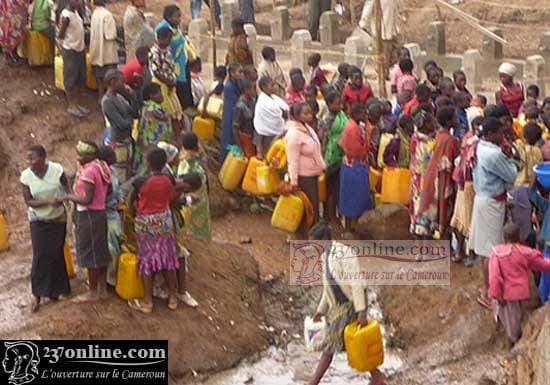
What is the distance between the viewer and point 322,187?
46.7 feet

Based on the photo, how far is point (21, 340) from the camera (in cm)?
1156

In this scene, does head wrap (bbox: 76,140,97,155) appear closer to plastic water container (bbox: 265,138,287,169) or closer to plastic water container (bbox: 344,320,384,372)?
plastic water container (bbox: 344,320,384,372)

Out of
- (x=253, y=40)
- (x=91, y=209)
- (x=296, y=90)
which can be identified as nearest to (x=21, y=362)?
(x=91, y=209)

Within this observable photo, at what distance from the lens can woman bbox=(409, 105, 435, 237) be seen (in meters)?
13.1

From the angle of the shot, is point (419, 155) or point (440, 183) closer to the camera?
point (440, 183)

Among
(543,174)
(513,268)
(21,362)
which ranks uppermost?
(543,174)

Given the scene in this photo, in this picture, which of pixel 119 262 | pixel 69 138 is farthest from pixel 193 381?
pixel 69 138

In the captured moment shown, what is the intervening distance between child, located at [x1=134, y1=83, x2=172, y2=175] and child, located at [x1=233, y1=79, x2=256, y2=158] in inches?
30.2

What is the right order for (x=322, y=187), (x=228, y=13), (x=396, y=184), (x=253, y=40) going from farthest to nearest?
(x=228, y=13) < (x=253, y=40) < (x=322, y=187) < (x=396, y=184)

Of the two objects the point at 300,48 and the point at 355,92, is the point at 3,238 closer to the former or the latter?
the point at 355,92

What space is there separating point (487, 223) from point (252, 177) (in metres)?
3.28

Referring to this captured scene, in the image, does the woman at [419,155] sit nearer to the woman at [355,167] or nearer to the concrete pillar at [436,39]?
the woman at [355,167]

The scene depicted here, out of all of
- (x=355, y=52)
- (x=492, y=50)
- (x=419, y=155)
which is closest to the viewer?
(x=419, y=155)

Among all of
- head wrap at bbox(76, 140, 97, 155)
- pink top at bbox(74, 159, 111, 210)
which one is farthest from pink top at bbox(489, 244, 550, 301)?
head wrap at bbox(76, 140, 97, 155)
